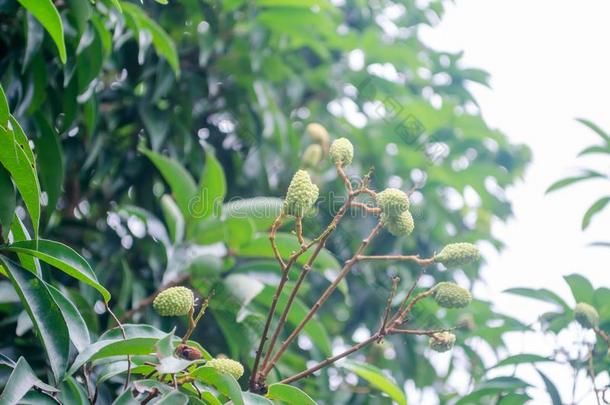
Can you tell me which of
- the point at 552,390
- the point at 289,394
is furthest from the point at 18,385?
the point at 552,390

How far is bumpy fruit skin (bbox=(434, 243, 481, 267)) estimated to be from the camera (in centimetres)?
100

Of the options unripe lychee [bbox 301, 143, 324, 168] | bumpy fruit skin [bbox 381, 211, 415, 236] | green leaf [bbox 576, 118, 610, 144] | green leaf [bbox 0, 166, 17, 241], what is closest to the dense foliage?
green leaf [bbox 0, 166, 17, 241]

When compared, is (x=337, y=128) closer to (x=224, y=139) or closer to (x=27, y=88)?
(x=224, y=139)

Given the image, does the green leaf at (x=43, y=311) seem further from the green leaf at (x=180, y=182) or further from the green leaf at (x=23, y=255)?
the green leaf at (x=180, y=182)

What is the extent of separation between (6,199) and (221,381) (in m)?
0.33

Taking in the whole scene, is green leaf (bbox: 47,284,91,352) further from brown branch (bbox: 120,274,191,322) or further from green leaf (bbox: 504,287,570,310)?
green leaf (bbox: 504,287,570,310)

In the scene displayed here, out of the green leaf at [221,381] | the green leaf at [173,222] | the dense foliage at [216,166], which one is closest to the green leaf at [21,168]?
the dense foliage at [216,166]

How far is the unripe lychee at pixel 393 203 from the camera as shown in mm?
968

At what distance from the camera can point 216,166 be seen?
5.25 ft

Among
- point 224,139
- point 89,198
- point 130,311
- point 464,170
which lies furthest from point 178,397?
point 464,170

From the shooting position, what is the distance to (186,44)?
1980 mm

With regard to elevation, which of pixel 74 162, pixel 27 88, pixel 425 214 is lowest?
pixel 425 214

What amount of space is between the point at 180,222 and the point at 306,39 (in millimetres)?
656

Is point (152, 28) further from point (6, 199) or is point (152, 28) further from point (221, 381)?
point (221, 381)
